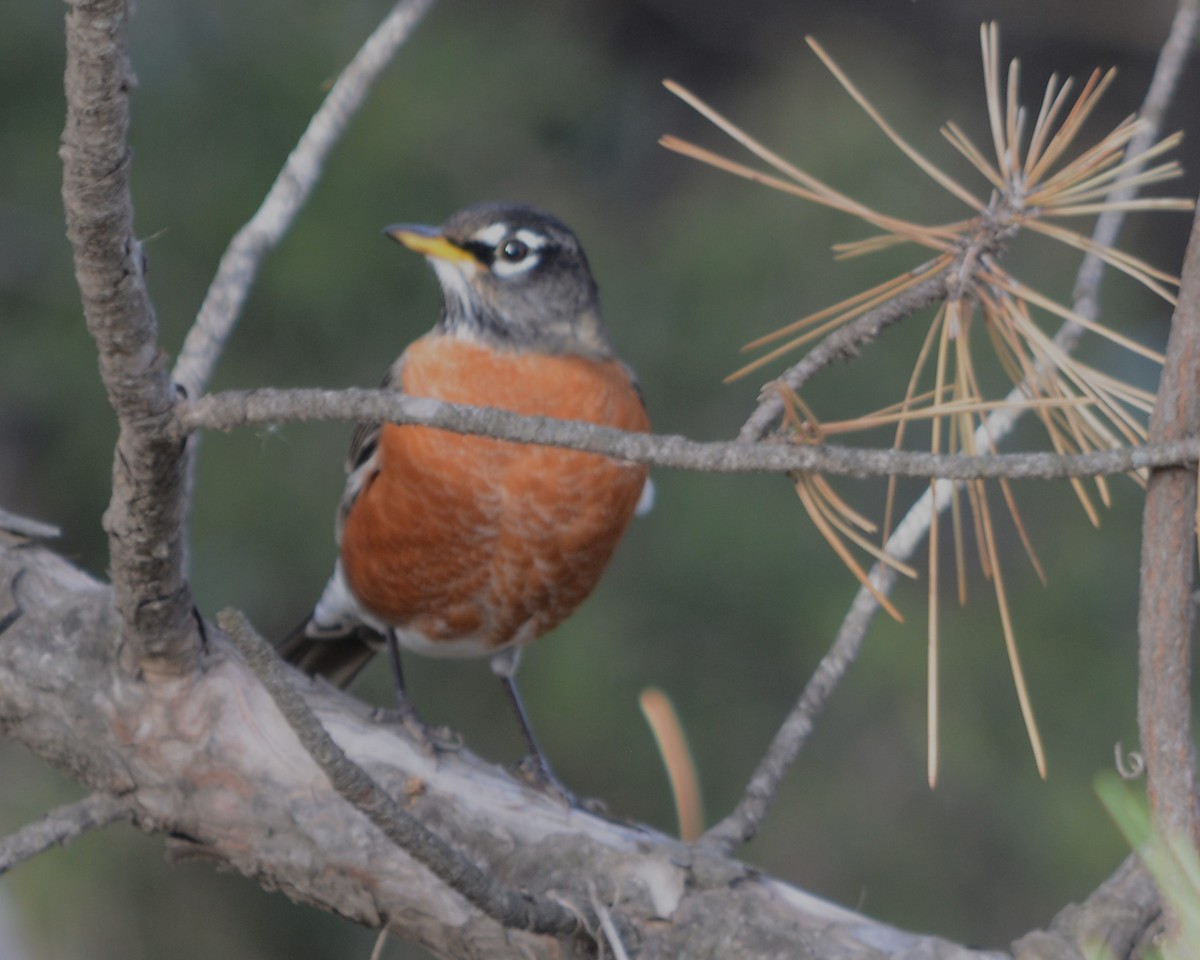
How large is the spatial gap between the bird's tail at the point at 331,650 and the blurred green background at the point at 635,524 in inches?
8.7

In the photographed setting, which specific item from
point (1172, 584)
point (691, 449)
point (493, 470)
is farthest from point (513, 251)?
point (1172, 584)

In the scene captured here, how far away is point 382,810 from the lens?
1.27 metres

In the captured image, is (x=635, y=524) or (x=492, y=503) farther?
(x=635, y=524)

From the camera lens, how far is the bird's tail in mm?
3131

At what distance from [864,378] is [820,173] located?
53 cm

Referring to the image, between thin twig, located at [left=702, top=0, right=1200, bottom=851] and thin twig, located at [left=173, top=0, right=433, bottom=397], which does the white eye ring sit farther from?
thin twig, located at [left=702, top=0, right=1200, bottom=851]

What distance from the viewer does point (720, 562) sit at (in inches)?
146

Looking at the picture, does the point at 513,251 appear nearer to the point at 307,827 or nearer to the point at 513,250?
the point at 513,250

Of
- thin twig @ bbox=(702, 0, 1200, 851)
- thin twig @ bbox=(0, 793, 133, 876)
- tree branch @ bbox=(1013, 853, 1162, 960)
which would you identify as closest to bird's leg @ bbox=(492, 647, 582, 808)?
thin twig @ bbox=(702, 0, 1200, 851)

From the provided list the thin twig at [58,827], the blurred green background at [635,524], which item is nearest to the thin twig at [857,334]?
the thin twig at [58,827]

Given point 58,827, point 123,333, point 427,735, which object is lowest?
point 58,827

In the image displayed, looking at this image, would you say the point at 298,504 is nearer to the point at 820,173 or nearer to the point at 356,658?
the point at 356,658

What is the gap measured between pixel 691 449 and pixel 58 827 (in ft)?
3.04

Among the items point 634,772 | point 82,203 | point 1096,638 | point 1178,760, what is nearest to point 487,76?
point 634,772
